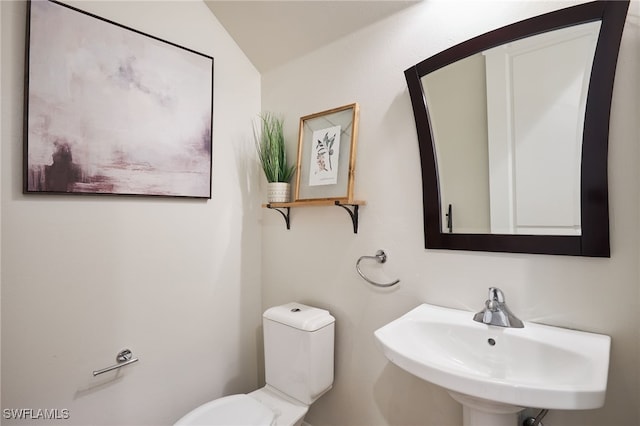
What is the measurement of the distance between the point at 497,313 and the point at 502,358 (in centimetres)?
14

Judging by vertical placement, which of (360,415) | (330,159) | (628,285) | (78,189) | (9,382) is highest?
(330,159)

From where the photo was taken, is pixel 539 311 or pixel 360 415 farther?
pixel 360 415

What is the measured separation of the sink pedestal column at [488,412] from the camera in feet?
2.71

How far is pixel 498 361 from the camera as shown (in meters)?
0.94

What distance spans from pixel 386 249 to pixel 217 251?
0.92 metres

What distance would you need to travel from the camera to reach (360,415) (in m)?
1.41

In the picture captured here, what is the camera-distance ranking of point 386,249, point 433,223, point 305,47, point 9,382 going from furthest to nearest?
point 305,47 < point 386,249 < point 433,223 < point 9,382

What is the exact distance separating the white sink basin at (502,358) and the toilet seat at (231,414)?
0.74m

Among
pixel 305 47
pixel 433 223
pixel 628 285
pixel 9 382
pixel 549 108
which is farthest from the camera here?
pixel 305 47

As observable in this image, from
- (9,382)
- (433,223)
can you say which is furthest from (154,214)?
(433,223)

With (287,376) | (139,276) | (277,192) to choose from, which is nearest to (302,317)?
(287,376)

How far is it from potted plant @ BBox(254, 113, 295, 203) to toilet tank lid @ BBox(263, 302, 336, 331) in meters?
0.57

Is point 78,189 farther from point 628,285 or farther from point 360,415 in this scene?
point 628,285

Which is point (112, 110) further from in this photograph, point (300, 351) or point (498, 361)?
point (498, 361)
